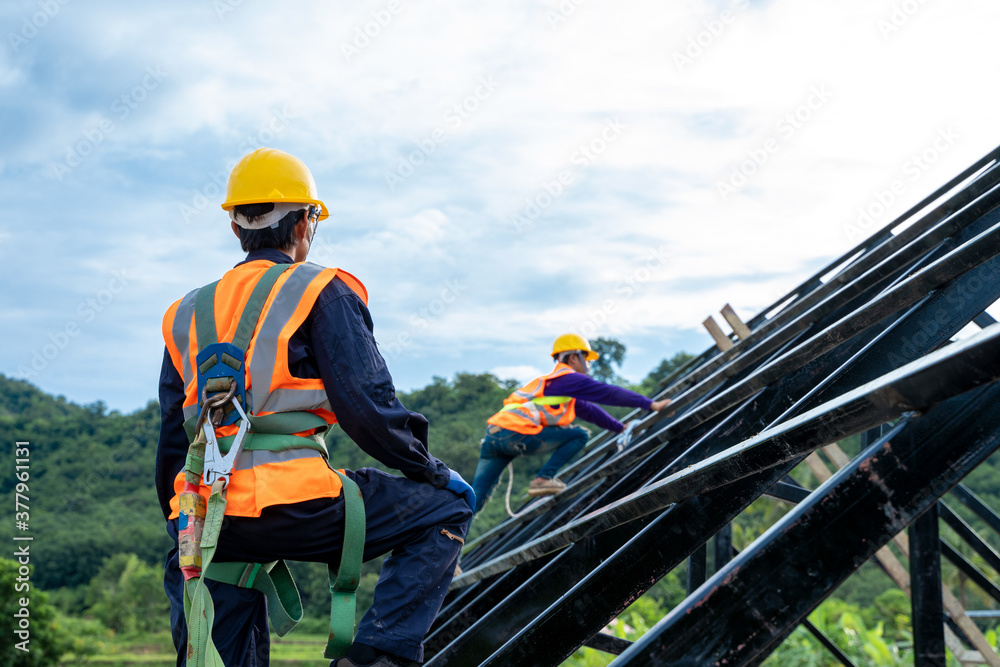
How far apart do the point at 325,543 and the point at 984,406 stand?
1.57m

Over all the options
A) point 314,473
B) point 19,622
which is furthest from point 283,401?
point 19,622

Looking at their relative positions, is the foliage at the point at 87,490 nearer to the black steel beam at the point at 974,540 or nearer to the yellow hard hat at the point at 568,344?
the yellow hard hat at the point at 568,344

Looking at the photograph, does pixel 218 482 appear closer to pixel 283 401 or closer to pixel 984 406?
pixel 283 401

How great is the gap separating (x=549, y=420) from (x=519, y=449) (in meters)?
0.34

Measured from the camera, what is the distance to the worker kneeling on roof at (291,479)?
212 centimetres

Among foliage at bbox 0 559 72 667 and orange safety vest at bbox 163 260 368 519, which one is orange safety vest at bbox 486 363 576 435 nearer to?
orange safety vest at bbox 163 260 368 519

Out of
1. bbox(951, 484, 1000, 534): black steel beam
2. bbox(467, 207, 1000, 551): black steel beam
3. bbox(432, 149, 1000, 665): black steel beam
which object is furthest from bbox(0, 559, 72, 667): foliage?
bbox(432, 149, 1000, 665): black steel beam

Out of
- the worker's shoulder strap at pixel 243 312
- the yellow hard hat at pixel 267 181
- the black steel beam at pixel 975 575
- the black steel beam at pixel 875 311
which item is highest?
the yellow hard hat at pixel 267 181

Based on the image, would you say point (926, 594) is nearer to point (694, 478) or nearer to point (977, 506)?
point (694, 478)

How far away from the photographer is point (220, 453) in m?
2.15

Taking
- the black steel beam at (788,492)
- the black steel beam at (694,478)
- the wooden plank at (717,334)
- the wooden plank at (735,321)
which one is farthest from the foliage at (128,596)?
the black steel beam at (694,478)

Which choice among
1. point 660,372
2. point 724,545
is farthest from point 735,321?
point 660,372

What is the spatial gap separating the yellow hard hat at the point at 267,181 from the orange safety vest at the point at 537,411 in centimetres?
435

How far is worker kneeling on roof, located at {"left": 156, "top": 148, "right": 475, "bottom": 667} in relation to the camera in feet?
6.94
